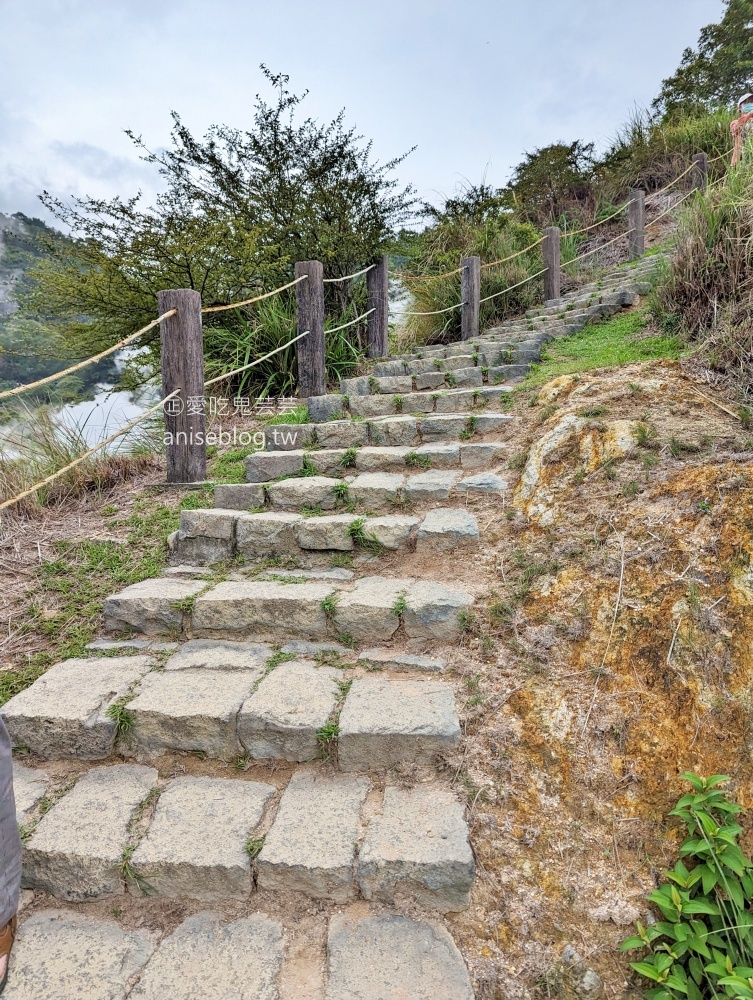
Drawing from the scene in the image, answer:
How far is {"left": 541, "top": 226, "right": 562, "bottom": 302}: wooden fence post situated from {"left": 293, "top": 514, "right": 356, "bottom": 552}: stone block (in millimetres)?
5583

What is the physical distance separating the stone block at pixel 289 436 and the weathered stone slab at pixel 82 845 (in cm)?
246

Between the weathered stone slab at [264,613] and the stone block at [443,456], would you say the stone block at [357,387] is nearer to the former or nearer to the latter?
the stone block at [443,456]

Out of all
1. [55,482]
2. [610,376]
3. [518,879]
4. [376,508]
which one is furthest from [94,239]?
[518,879]

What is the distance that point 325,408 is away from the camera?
4266 millimetres

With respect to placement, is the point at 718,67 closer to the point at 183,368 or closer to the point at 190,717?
the point at 183,368

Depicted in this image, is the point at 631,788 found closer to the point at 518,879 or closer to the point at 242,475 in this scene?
the point at 518,879

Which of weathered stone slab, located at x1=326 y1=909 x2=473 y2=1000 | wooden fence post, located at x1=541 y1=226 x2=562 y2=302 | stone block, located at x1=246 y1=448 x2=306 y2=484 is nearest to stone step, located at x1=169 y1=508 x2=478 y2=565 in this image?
stone block, located at x1=246 y1=448 x2=306 y2=484

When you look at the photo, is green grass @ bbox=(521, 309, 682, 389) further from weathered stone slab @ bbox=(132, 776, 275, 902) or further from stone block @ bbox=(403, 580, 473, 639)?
weathered stone slab @ bbox=(132, 776, 275, 902)

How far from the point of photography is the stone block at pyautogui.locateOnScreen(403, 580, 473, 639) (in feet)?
7.14

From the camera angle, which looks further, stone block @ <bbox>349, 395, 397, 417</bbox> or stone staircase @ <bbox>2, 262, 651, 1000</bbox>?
stone block @ <bbox>349, 395, 397, 417</bbox>

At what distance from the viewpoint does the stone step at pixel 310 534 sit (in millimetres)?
2613

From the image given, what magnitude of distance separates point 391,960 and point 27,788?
3.96ft

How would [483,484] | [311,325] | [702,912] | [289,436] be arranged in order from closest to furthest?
[702,912] < [483,484] < [289,436] < [311,325]

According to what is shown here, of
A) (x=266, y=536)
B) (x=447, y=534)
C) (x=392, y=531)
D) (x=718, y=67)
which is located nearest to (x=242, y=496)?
(x=266, y=536)
